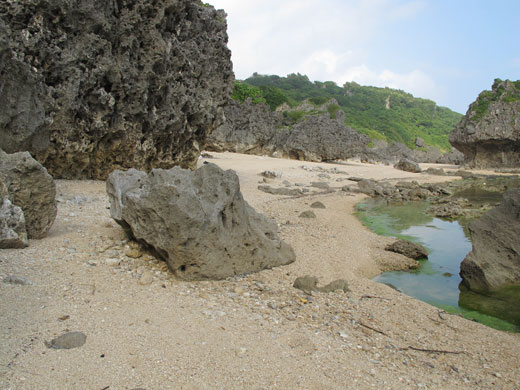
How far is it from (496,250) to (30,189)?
27.5 feet

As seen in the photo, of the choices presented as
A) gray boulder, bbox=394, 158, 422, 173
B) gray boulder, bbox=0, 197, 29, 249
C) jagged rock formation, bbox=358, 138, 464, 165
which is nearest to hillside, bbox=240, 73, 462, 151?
jagged rock formation, bbox=358, 138, 464, 165

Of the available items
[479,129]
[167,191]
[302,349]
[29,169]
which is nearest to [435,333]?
[302,349]

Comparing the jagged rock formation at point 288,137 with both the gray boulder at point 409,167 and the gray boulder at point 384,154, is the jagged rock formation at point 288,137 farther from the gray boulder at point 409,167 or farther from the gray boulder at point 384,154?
the gray boulder at point 384,154

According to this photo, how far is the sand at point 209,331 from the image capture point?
357cm

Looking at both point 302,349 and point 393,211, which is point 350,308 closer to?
point 302,349

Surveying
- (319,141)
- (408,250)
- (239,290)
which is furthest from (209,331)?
(319,141)

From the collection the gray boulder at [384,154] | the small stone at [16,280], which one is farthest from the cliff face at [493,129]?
the small stone at [16,280]

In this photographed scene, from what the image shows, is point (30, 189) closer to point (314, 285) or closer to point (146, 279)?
point (146, 279)

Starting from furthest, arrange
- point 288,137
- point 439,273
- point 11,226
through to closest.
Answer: point 288,137 → point 439,273 → point 11,226

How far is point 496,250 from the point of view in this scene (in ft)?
25.0

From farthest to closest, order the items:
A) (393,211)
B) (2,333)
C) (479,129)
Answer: (479,129) → (393,211) → (2,333)

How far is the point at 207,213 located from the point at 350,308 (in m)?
2.54

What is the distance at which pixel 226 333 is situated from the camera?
4395 mm

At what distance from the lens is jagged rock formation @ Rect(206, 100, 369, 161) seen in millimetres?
33906
